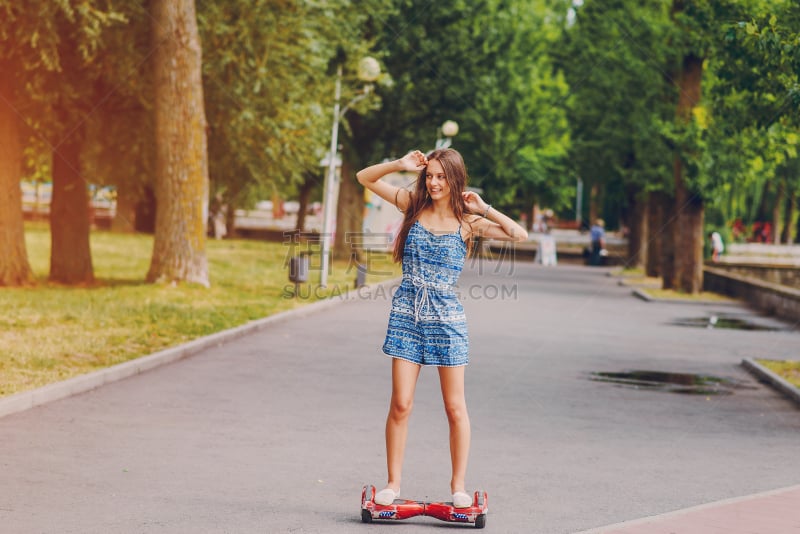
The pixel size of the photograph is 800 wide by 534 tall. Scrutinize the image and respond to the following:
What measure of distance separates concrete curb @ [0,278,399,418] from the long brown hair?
14.2 feet

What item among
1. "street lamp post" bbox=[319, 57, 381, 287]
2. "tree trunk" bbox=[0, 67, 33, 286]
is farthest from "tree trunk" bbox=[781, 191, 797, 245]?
"tree trunk" bbox=[0, 67, 33, 286]

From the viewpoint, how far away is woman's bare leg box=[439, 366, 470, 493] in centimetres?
619

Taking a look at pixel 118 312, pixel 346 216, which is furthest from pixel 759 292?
pixel 346 216

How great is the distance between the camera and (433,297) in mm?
6172

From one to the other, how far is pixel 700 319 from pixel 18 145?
42.4 ft

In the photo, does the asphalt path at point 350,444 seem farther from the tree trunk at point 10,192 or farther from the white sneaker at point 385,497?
the tree trunk at point 10,192

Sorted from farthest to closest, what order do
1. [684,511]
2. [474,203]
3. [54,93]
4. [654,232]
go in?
1. [654,232]
2. [54,93]
3. [684,511]
4. [474,203]

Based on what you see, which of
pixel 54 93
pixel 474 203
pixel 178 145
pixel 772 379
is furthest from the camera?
pixel 178 145

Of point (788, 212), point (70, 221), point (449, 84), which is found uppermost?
point (449, 84)

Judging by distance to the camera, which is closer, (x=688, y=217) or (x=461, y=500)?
(x=461, y=500)

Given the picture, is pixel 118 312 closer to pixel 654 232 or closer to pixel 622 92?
pixel 654 232

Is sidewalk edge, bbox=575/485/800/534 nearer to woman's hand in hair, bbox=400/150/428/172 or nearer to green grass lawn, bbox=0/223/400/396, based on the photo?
woman's hand in hair, bbox=400/150/428/172

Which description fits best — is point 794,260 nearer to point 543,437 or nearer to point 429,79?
point 429,79

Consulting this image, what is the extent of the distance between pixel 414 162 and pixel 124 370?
646cm
